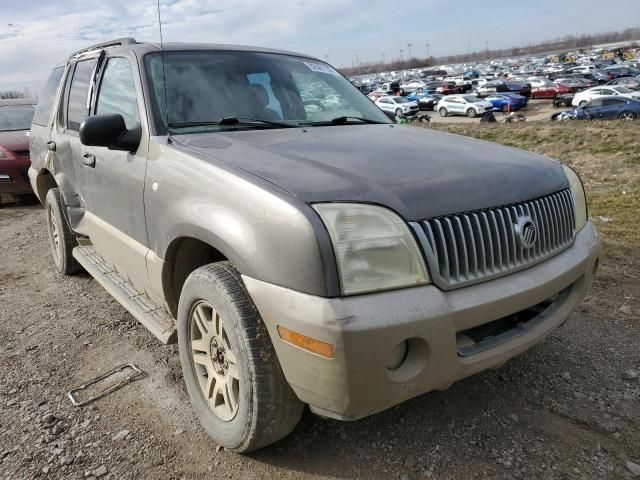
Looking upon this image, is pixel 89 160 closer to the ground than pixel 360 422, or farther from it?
farther from it

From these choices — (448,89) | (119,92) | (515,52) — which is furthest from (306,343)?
(515,52)

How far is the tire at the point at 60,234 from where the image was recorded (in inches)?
179

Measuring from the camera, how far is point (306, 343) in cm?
183

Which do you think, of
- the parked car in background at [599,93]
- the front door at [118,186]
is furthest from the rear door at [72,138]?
the parked car in background at [599,93]

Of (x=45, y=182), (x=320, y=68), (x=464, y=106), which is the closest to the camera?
(x=320, y=68)

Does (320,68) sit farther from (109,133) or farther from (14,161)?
(14,161)

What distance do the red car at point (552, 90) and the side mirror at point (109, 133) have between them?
159 feet

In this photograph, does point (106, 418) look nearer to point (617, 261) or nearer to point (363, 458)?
point (363, 458)

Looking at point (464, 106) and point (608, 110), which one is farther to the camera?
point (464, 106)

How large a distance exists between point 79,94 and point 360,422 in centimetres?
316

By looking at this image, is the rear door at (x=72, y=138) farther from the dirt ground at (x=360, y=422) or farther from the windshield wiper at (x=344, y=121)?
the windshield wiper at (x=344, y=121)

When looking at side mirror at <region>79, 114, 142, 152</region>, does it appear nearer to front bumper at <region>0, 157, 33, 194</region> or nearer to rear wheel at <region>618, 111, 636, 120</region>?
front bumper at <region>0, 157, 33, 194</region>

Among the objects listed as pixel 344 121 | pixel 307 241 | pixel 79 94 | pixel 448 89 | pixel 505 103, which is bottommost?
pixel 505 103

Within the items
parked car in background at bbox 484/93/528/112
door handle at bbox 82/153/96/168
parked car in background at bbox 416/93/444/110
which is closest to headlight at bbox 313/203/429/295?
door handle at bbox 82/153/96/168
